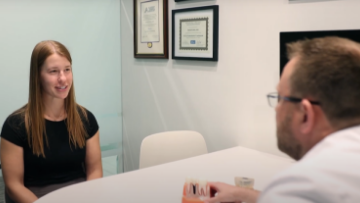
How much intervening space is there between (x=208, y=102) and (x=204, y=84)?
129 mm

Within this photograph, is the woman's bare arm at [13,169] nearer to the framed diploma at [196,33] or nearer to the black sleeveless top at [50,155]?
the black sleeveless top at [50,155]

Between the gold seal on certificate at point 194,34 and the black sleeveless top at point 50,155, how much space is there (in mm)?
1063

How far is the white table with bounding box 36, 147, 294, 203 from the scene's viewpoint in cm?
151

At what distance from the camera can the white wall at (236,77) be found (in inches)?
78.5

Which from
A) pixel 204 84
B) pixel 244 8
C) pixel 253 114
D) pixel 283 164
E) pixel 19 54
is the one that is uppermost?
pixel 244 8

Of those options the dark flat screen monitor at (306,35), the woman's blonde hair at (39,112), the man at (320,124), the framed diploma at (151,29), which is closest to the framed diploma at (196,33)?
the framed diploma at (151,29)

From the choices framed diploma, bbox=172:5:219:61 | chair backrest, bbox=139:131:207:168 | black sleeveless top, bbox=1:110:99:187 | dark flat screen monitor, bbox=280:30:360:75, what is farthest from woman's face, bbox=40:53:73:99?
dark flat screen monitor, bbox=280:30:360:75

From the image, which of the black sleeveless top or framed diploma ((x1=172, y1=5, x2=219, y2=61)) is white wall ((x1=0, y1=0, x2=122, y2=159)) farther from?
the black sleeveless top

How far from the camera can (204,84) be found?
2.59m

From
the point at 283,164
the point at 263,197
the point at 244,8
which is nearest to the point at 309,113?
the point at 263,197

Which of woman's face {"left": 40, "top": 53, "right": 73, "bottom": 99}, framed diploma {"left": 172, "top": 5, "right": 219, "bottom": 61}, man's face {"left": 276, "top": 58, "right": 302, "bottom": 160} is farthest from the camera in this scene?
framed diploma {"left": 172, "top": 5, "right": 219, "bottom": 61}

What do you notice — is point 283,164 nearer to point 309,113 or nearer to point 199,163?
point 199,163

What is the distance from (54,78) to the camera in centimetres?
198

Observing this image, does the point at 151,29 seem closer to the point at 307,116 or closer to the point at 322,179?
the point at 307,116
